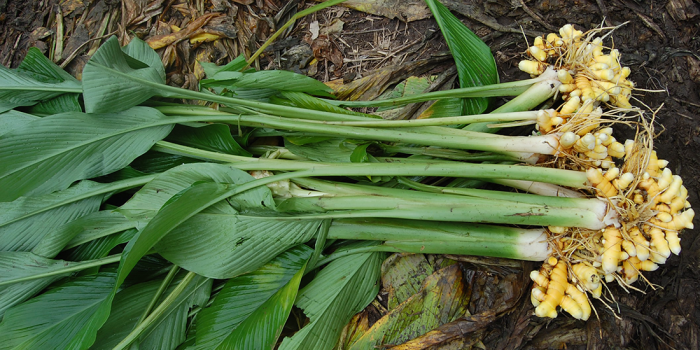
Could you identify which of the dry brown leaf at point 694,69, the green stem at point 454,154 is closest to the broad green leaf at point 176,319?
the green stem at point 454,154

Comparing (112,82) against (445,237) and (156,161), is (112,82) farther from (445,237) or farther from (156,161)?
(445,237)

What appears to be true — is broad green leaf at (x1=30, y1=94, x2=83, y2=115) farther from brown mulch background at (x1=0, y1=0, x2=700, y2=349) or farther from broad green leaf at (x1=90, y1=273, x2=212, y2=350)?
broad green leaf at (x1=90, y1=273, x2=212, y2=350)

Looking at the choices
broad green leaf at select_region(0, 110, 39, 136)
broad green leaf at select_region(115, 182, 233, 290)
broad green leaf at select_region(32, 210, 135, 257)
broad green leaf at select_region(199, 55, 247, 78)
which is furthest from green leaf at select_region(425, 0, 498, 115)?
broad green leaf at select_region(0, 110, 39, 136)

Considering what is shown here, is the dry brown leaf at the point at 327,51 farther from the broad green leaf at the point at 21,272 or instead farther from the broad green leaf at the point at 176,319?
the broad green leaf at the point at 21,272

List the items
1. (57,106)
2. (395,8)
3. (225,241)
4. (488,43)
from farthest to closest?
(395,8), (488,43), (57,106), (225,241)

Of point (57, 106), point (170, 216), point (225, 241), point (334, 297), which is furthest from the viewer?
point (57, 106)

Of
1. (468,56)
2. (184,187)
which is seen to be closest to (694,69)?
(468,56)
